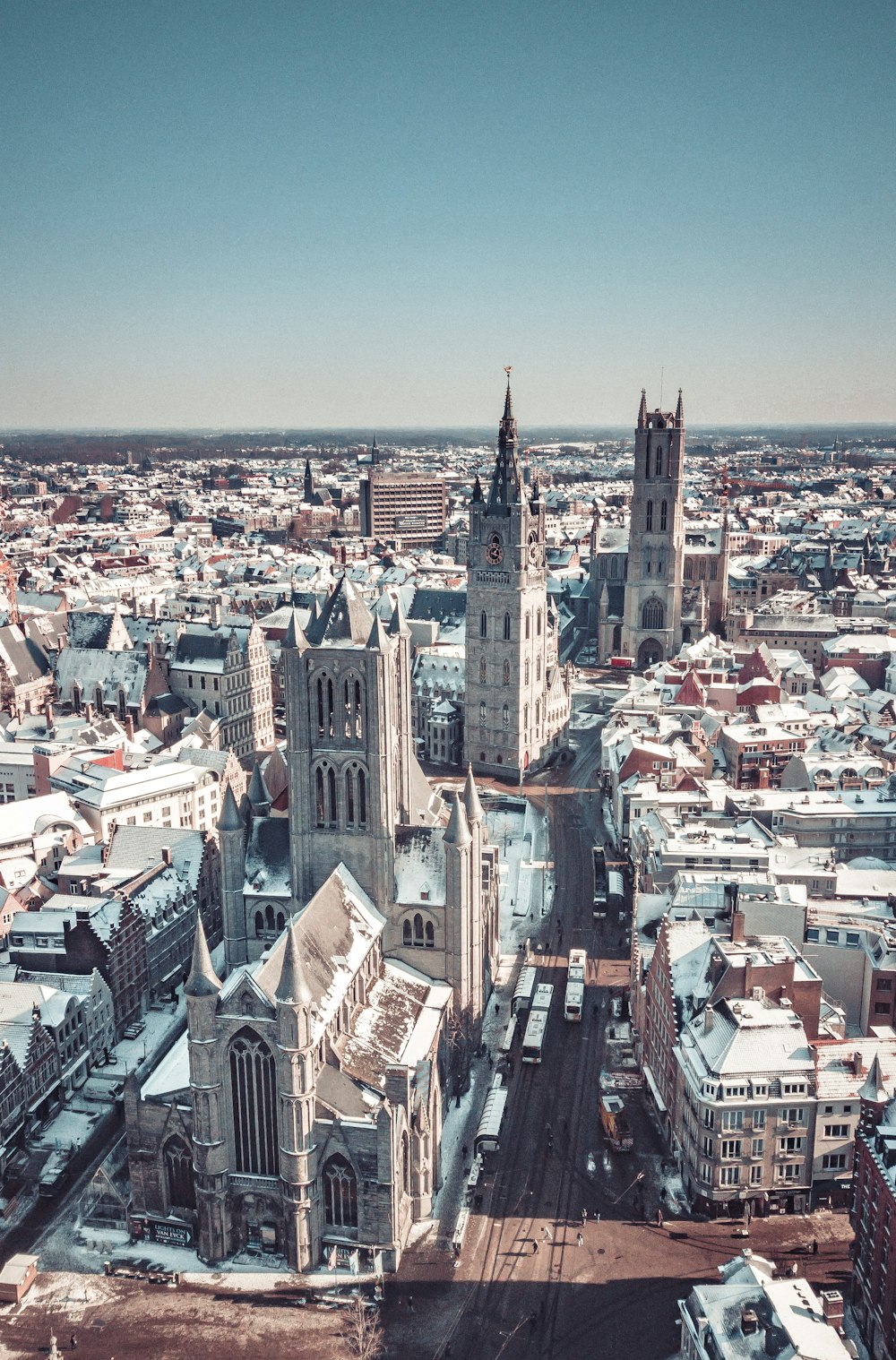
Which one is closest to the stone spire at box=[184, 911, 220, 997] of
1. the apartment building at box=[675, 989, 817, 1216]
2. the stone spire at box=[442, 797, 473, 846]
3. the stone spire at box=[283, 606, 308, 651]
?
the stone spire at box=[283, 606, 308, 651]

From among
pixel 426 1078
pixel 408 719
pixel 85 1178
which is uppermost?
pixel 408 719

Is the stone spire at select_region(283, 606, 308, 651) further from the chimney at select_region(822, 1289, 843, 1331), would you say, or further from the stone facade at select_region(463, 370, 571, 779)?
the stone facade at select_region(463, 370, 571, 779)

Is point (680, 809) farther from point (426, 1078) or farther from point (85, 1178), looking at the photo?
point (85, 1178)

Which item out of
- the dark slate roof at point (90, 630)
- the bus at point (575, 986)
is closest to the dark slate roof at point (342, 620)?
the bus at point (575, 986)

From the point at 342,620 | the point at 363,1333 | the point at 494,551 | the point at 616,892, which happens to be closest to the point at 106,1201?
the point at 363,1333

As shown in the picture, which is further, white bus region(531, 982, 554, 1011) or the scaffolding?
white bus region(531, 982, 554, 1011)

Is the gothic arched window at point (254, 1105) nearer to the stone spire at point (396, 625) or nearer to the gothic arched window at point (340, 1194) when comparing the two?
the gothic arched window at point (340, 1194)

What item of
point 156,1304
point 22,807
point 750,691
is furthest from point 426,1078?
point 750,691
